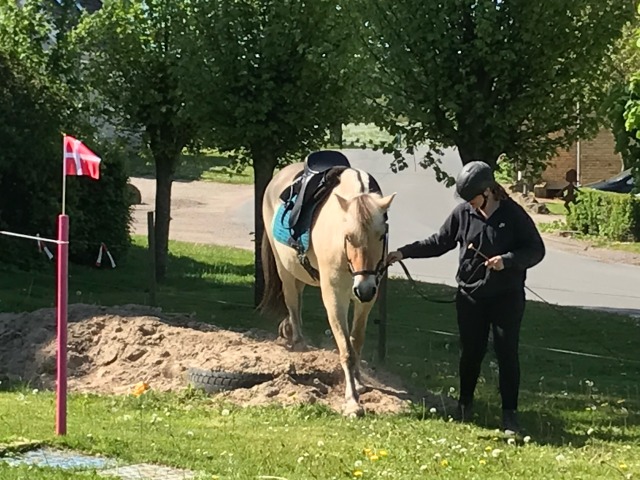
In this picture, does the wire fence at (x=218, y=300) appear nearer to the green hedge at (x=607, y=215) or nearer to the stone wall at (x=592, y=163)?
the green hedge at (x=607, y=215)

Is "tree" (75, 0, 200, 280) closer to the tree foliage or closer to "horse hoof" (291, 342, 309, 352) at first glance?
the tree foliage

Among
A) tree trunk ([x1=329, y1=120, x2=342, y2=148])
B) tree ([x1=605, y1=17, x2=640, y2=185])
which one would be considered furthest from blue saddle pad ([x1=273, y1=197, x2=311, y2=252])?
tree trunk ([x1=329, y1=120, x2=342, y2=148])

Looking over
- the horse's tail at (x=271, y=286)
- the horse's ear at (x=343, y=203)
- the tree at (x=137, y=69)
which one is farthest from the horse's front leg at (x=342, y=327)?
the tree at (x=137, y=69)

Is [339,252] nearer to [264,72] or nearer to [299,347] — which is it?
[299,347]

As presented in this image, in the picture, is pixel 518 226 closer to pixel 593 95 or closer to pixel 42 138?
pixel 593 95

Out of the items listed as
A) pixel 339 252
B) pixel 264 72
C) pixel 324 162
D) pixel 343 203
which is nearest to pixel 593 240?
pixel 264 72

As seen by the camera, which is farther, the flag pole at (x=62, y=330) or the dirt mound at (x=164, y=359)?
the dirt mound at (x=164, y=359)

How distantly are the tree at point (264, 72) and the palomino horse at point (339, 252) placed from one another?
327 cm

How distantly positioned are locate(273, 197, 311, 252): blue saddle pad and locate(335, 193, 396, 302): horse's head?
99 cm

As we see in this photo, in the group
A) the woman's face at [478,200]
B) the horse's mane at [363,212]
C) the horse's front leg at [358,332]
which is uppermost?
the woman's face at [478,200]

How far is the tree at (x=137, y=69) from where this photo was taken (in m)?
17.1

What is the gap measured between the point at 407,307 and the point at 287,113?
3998mm

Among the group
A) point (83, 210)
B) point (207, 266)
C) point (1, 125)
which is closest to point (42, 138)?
point (1, 125)

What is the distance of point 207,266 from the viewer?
21.9 m
